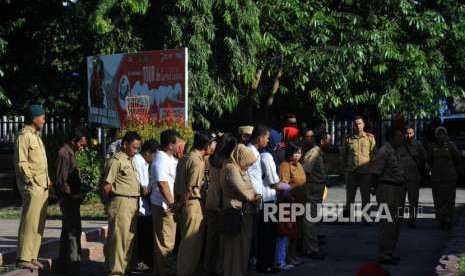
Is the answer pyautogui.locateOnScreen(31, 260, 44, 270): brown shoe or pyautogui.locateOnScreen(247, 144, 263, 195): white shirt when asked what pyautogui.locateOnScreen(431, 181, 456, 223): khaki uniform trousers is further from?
pyautogui.locateOnScreen(31, 260, 44, 270): brown shoe

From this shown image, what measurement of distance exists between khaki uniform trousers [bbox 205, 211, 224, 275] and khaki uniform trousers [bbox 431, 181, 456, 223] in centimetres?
485

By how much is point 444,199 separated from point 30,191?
6819 millimetres

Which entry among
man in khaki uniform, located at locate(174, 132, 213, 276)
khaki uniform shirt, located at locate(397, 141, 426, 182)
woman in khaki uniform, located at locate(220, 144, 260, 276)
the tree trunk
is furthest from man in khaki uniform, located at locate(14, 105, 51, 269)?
the tree trunk

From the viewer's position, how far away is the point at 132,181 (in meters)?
8.30

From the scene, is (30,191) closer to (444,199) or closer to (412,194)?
(412,194)

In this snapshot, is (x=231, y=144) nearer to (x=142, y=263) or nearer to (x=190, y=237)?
(x=190, y=237)

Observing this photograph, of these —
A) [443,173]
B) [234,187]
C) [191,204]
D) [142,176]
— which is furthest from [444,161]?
[142,176]

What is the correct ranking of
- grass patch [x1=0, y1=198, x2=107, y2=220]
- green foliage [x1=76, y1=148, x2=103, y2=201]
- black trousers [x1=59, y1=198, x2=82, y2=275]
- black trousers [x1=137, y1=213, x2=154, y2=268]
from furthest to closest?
1. green foliage [x1=76, y1=148, x2=103, y2=201]
2. grass patch [x1=0, y1=198, x2=107, y2=220]
3. black trousers [x1=137, y1=213, x2=154, y2=268]
4. black trousers [x1=59, y1=198, x2=82, y2=275]

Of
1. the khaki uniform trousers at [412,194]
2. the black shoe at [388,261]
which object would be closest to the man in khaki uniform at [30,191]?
the black shoe at [388,261]

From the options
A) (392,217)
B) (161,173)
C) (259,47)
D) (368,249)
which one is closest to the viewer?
(161,173)

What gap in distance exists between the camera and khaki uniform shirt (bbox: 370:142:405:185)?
923 centimetres

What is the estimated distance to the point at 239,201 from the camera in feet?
26.1

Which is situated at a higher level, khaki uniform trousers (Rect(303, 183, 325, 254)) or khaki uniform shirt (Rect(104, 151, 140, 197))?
khaki uniform shirt (Rect(104, 151, 140, 197))

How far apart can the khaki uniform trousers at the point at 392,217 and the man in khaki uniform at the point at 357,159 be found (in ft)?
10.2
